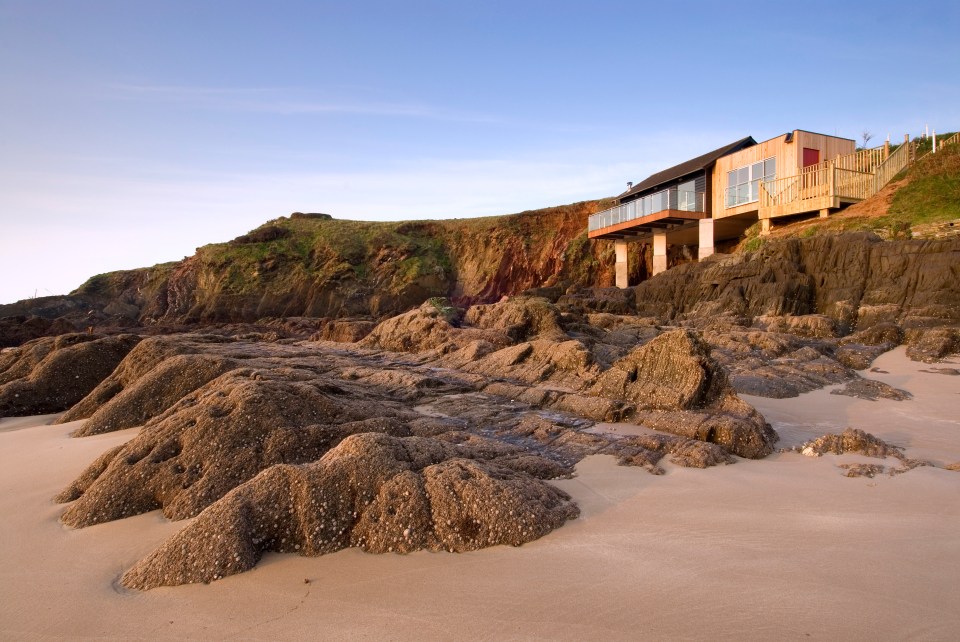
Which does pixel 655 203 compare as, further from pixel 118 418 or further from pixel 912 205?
pixel 118 418

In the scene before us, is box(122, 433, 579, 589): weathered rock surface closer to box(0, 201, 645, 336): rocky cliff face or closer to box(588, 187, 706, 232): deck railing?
box(588, 187, 706, 232): deck railing

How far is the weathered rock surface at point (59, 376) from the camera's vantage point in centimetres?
907

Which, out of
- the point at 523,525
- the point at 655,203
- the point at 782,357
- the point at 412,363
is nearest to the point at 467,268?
the point at 655,203

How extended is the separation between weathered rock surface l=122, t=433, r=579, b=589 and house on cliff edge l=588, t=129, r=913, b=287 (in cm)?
2304

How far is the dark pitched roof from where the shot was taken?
85.4ft

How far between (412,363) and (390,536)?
10.4 metres

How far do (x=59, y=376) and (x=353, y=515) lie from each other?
9251 millimetres

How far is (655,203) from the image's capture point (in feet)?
82.7

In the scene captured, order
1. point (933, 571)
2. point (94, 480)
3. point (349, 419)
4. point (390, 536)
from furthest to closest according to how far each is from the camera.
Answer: point (349, 419) < point (94, 480) < point (390, 536) < point (933, 571)

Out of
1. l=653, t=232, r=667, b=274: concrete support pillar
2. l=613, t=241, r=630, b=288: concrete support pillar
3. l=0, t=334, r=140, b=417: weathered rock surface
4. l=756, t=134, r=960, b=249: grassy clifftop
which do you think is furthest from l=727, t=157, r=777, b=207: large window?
l=0, t=334, r=140, b=417: weathered rock surface

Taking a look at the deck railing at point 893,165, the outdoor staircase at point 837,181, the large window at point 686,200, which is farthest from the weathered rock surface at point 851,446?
the deck railing at point 893,165

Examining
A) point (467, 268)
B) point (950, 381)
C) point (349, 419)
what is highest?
point (467, 268)

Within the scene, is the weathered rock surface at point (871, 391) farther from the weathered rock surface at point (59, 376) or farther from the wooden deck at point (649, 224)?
the wooden deck at point (649, 224)

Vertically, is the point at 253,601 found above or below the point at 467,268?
below
